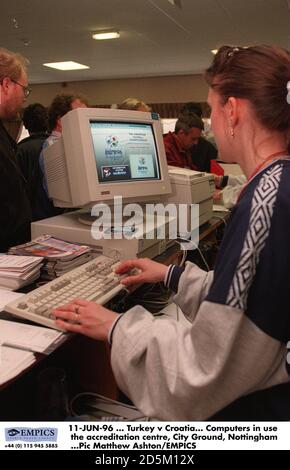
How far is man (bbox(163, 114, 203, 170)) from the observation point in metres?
3.05

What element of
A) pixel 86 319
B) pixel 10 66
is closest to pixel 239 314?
pixel 86 319

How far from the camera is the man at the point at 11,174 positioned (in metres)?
1.63

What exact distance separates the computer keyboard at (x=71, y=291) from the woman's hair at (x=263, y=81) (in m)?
0.55

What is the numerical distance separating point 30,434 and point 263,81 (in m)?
0.80

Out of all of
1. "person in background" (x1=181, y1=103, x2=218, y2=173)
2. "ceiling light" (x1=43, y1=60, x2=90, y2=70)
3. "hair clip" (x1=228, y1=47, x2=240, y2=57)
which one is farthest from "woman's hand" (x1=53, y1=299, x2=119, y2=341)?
"ceiling light" (x1=43, y1=60, x2=90, y2=70)

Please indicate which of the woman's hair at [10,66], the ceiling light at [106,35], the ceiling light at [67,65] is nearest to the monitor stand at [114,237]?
the woman's hair at [10,66]

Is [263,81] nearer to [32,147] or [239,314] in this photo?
[239,314]

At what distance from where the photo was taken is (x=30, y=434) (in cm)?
83

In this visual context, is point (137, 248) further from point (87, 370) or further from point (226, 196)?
point (226, 196)

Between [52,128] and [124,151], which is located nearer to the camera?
[124,151]

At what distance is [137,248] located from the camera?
4.30 feet

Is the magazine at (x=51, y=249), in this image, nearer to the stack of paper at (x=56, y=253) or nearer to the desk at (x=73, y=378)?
the stack of paper at (x=56, y=253)
